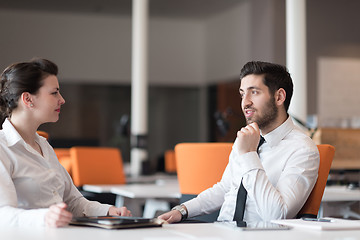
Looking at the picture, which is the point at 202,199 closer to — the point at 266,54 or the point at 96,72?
the point at 266,54

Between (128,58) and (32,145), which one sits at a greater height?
(128,58)

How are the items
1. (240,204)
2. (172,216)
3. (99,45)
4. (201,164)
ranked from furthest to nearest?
(99,45) < (201,164) < (172,216) < (240,204)

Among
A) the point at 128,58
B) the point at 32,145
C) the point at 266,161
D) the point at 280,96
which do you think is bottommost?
the point at 266,161

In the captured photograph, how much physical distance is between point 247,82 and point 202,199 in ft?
1.99

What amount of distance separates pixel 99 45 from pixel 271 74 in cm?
976

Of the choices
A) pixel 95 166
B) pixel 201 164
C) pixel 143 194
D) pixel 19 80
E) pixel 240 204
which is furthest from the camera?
pixel 95 166

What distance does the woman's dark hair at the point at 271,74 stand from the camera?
2.51 m

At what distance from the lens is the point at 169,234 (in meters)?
1.67

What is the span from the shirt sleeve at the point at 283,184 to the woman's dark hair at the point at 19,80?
869 mm

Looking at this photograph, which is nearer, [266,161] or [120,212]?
[120,212]

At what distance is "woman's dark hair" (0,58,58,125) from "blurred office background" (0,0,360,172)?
7.58 m

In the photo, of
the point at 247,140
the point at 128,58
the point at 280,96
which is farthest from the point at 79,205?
the point at 128,58

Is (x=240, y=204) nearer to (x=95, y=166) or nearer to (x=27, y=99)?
(x=27, y=99)

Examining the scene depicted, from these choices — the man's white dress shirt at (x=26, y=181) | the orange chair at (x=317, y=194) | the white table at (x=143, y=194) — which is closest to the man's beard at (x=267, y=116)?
the orange chair at (x=317, y=194)
